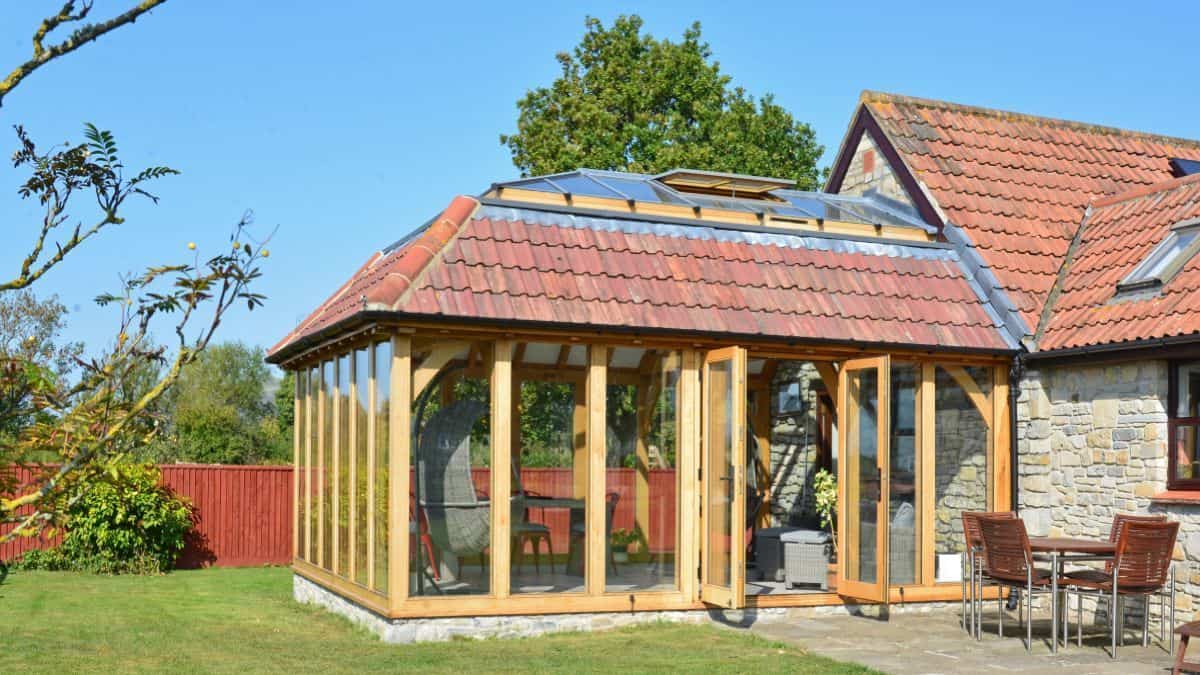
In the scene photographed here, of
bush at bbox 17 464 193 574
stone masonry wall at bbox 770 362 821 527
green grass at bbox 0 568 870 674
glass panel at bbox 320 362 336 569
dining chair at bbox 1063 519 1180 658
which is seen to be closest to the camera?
green grass at bbox 0 568 870 674

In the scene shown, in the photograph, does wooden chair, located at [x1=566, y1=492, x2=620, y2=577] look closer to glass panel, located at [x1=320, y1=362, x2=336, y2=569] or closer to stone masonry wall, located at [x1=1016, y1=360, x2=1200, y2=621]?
glass panel, located at [x1=320, y1=362, x2=336, y2=569]

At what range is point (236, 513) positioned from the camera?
65.5 feet

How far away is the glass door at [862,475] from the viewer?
1205 cm

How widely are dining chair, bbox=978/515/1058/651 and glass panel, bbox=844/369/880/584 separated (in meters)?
1.40

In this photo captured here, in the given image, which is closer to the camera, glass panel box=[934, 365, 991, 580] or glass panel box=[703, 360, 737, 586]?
glass panel box=[703, 360, 737, 586]

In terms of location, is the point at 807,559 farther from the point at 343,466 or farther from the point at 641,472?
the point at 343,466

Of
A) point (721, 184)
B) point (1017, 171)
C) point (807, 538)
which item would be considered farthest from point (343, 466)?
point (1017, 171)

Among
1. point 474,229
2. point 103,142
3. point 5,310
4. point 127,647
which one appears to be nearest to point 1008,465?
point 474,229

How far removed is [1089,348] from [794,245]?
2.90 metres

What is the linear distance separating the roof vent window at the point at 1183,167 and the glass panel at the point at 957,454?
5340 mm

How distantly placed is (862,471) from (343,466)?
4.85 m

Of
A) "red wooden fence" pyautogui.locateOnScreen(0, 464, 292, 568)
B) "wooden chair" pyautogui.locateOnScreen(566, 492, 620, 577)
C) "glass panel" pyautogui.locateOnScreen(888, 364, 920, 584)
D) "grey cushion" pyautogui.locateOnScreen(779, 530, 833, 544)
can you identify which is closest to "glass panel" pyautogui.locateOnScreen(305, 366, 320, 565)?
"wooden chair" pyautogui.locateOnScreen(566, 492, 620, 577)

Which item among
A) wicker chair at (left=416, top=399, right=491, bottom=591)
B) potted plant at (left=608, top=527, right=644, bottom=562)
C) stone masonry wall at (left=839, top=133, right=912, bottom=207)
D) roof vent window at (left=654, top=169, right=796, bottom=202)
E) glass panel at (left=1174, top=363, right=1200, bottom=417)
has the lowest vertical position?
potted plant at (left=608, top=527, right=644, bottom=562)

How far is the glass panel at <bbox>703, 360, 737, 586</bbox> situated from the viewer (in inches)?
Result: 452
